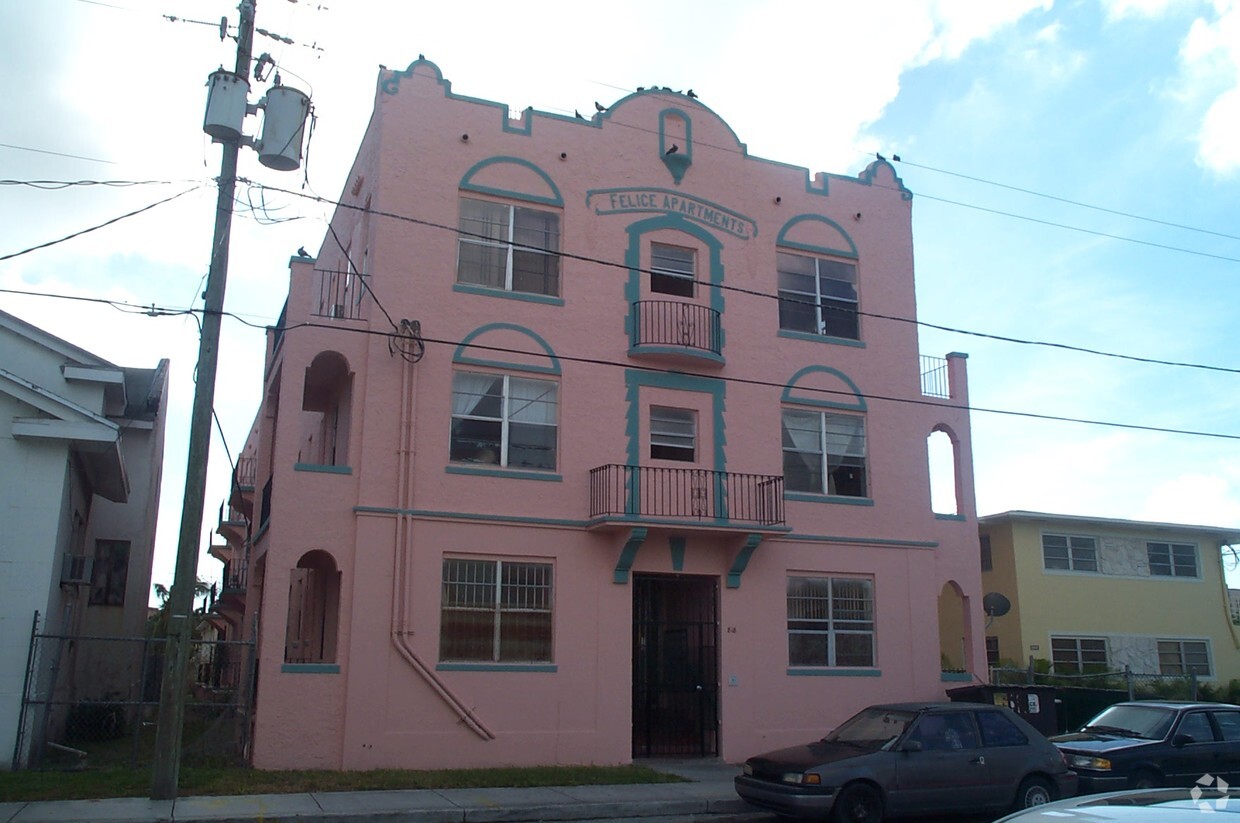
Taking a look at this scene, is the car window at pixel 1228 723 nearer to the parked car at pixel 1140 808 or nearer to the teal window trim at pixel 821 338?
the teal window trim at pixel 821 338

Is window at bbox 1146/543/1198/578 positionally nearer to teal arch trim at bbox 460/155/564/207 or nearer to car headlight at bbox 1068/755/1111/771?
car headlight at bbox 1068/755/1111/771

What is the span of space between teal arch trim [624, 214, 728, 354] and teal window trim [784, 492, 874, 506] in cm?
280

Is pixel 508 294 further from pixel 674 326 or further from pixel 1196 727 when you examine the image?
pixel 1196 727

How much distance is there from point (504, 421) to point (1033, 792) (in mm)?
9464

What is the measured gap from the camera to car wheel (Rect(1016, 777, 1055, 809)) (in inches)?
529

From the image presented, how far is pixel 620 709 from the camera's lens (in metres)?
17.7

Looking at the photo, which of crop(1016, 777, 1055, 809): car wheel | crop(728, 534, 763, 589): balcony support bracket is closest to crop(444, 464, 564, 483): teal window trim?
crop(728, 534, 763, 589): balcony support bracket

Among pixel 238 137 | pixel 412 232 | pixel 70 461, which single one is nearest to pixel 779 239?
pixel 412 232

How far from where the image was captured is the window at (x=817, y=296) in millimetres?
21125

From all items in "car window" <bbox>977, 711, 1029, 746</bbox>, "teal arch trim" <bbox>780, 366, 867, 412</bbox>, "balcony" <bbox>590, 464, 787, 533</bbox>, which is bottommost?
"car window" <bbox>977, 711, 1029, 746</bbox>

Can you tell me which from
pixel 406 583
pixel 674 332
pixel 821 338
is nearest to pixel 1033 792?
pixel 406 583

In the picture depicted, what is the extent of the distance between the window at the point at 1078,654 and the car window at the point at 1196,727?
1418 cm

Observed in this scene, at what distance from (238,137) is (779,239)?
34.6 feet

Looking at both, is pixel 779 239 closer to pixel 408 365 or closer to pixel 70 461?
pixel 408 365
